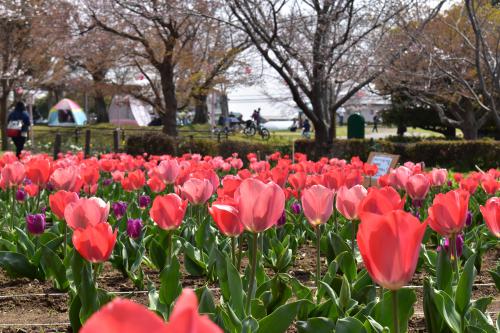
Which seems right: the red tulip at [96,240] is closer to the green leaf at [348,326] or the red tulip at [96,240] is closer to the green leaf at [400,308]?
the green leaf at [348,326]

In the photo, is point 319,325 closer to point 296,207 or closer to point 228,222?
point 228,222

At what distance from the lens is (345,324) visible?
5.64 ft

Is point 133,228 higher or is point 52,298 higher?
point 133,228

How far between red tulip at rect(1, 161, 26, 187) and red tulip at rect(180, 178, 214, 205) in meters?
1.45

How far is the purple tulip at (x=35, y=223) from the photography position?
323 centimetres

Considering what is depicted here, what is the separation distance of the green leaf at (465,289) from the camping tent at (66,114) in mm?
40825

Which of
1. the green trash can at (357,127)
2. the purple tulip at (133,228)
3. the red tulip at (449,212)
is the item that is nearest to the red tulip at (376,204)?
the red tulip at (449,212)

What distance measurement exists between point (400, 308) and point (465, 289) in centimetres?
33

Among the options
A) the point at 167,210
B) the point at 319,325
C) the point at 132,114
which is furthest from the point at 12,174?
the point at 132,114

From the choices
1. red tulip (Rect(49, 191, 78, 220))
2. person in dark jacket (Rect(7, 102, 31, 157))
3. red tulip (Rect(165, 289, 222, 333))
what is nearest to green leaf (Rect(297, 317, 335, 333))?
red tulip (Rect(49, 191, 78, 220))

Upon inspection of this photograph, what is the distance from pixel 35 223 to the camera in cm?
326

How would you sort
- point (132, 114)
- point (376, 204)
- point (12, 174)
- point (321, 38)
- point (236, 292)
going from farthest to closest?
point (132, 114) → point (321, 38) → point (12, 174) → point (236, 292) → point (376, 204)

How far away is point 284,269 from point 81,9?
1722 centimetres

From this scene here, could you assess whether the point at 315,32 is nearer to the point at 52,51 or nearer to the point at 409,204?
the point at 409,204
